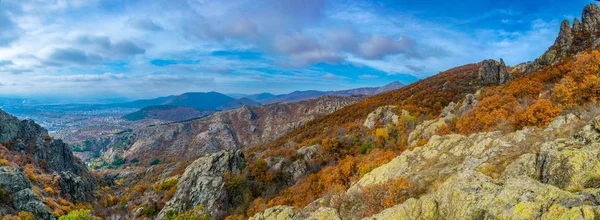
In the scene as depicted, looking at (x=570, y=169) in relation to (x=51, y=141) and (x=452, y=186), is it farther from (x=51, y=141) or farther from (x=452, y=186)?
(x=51, y=141)

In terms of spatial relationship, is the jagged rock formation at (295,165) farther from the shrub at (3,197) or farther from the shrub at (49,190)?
the shrub at (49,190)

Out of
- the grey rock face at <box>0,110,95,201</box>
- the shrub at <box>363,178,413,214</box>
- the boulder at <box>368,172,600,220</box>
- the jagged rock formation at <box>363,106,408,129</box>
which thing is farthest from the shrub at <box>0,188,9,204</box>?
the jagged rock formation at <box>363,106,408,129</box>

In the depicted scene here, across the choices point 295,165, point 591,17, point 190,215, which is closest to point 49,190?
point 190,215

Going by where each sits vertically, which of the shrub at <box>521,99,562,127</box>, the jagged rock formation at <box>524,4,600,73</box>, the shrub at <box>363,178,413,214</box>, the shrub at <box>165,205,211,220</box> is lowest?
the shrub at <box>165,205,211,220</box>

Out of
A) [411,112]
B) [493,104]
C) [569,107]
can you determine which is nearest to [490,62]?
[411,112]

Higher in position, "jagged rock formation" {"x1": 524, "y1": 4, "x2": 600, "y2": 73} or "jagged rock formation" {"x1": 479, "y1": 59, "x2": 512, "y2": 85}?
"jagged rock formation" {"x1": 524, "y1": 4, "x2": 600, "y2": 73}

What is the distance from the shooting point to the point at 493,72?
263 ft

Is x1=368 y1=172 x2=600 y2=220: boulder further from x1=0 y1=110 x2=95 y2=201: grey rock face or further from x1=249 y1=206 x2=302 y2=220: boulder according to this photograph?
x1=0 y1=110 x2=95 y2=201: grey rock face

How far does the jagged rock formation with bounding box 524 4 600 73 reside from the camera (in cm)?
6224

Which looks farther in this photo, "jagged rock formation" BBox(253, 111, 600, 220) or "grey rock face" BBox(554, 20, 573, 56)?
"grey rock face" BBox(554, 20, 573, 56)

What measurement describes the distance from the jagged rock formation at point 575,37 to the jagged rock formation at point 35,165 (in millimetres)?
103709

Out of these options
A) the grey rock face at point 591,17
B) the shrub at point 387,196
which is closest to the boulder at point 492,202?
the shrub at point 387,196

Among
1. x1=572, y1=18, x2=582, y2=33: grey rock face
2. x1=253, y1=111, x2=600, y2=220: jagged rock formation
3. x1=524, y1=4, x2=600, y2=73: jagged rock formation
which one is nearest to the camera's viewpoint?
x1=253, y1=111, x2=600, y2=220: jagged rock formation

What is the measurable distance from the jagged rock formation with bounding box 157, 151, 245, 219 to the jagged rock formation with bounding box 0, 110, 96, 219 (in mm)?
17081
